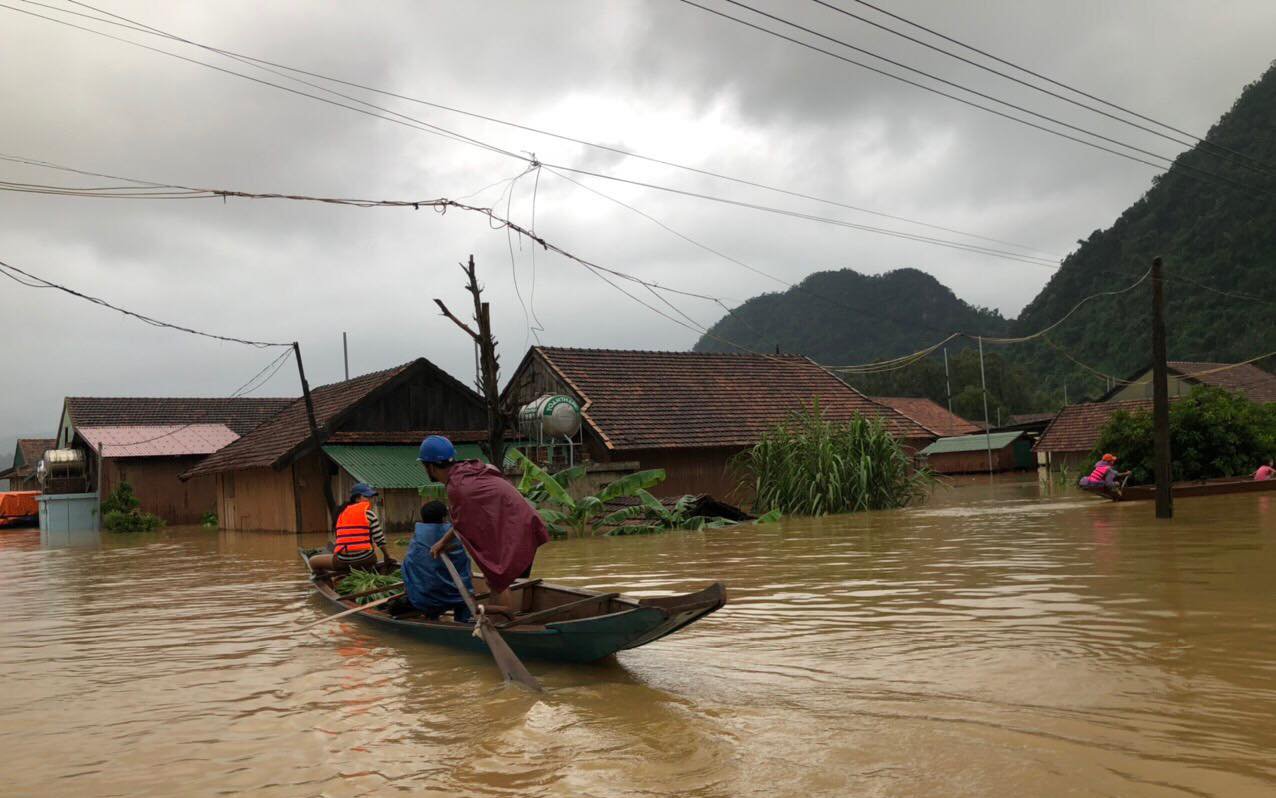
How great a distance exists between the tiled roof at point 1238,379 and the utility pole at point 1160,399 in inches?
1132

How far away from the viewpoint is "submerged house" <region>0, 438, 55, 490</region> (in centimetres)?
5275

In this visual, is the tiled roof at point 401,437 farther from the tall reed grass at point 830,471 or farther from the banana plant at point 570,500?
the tall reed grass at point 830,471

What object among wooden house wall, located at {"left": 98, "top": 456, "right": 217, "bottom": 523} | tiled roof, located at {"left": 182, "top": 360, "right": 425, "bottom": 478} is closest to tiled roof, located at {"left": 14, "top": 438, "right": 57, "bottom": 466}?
wooden house wall, located at {"left": 98, "top": 456, "right": 217, "bottom": 523}

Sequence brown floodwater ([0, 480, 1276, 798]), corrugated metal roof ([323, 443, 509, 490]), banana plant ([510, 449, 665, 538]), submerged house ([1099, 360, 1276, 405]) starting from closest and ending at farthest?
brown floodwater ([0, 480, 1276, 798])
banana plant ([510, 449, 665, 538])
corrugated metal roof ([323, 443, 509, 490])
submerged house ([1099, 360, 1276, 405])

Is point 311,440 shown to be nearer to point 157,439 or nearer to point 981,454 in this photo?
point 157,439

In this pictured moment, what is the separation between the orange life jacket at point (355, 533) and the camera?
11.5 meters

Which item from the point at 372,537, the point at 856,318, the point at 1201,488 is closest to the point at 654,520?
the point at 372,537

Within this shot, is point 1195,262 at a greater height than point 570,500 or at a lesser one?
greater

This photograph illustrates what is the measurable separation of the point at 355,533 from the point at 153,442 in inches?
1222

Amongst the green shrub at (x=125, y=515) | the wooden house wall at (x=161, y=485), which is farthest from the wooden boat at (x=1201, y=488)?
the wooden house wall at (x=161, y=485)

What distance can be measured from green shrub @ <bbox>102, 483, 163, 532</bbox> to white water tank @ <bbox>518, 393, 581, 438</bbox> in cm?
1629

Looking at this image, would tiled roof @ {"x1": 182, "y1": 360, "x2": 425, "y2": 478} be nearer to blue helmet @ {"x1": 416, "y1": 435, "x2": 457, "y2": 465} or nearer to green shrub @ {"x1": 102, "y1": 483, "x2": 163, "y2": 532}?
green shrub @ {"x1": 102, "y1": 483, "x2": 163, "y2": 532}

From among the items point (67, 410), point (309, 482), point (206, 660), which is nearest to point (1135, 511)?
point (206, 660)

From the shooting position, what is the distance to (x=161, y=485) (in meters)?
37.7
